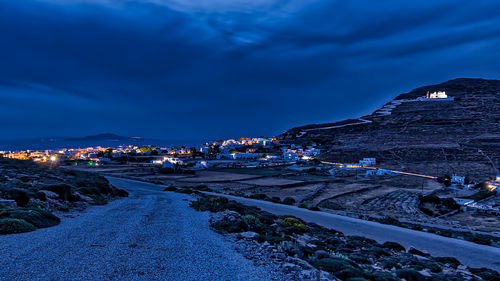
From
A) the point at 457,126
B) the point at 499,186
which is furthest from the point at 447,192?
the point at 457,126

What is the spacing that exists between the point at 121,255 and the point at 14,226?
15.0 ft

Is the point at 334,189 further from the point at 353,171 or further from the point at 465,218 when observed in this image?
the point at 353,171

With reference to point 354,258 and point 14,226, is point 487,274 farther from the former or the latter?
point 14,226

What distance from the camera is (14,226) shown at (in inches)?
320

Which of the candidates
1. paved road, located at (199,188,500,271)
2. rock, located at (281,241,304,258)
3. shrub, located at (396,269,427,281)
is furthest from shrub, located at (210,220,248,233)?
paved road, located at (199,188,500,271)

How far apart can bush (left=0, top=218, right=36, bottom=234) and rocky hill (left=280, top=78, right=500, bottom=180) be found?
6989 centimetres

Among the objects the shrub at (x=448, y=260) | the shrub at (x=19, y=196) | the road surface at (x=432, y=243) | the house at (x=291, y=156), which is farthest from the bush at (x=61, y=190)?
the house at (x=291, y=156)

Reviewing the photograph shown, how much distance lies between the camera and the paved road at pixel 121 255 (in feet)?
17.7

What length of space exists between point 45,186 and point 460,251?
22.6m

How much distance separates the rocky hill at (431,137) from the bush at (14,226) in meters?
69.9

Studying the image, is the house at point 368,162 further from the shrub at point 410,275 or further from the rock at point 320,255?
the rock at point 320,255

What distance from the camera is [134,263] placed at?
6004mm

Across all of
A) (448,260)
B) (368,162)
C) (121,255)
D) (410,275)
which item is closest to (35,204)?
(121,255)

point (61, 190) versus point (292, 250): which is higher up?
point (61, 190)
